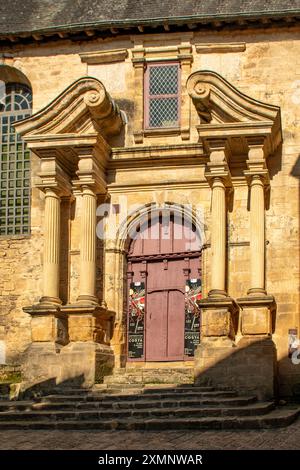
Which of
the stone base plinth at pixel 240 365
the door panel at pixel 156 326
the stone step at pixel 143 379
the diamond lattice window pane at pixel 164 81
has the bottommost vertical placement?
the stone step at pixel 143 379

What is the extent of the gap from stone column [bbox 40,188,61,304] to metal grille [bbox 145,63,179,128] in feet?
7.96

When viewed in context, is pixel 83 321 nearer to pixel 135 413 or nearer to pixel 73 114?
pixel 135 413

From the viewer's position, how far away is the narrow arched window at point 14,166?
18609 millimetres

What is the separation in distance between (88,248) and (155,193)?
1.76 meters

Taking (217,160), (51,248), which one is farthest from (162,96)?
(51,248)

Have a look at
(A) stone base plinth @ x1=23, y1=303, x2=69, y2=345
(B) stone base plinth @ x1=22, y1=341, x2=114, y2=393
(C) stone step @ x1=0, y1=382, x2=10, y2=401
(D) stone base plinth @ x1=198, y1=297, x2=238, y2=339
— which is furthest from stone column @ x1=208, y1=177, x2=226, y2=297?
(C) stone step @ x1=0, y1=382, x2=10, y2=401

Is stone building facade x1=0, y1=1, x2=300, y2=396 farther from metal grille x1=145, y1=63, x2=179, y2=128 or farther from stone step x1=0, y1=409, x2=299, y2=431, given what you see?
stone step x1=0, y1=409, x2=299, y2=431

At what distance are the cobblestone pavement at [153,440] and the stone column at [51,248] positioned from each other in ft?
14.0

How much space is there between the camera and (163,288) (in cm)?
1752

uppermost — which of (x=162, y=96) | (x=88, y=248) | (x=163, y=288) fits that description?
(x=162, y=96)

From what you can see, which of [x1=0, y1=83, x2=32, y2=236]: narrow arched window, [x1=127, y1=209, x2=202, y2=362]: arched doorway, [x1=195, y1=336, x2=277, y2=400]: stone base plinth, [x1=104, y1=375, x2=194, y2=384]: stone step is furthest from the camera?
[x1=0, y1=83, x2=32, y2=236]: narrow arched window

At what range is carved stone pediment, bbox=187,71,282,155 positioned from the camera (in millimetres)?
16188

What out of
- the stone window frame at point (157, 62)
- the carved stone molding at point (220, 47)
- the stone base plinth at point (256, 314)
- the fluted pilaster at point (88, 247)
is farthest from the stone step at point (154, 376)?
the carved stone molding at point (220, 47)

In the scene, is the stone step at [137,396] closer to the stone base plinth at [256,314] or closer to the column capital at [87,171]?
the stone base plinth at [256,314]
